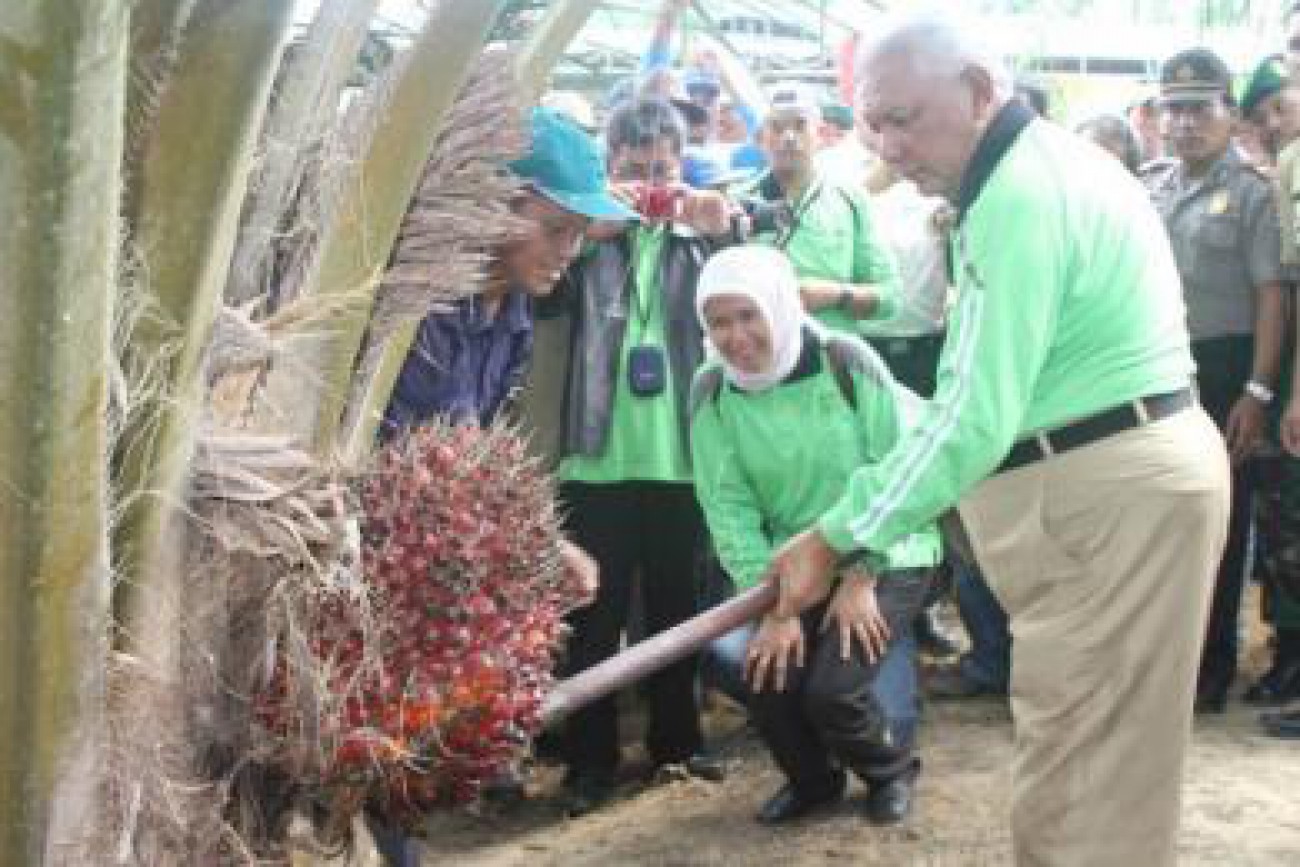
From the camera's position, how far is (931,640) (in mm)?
5617

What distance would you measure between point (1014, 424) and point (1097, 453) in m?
0.22

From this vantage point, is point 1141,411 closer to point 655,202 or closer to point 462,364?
point 462,364

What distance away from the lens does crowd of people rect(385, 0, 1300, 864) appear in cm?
272

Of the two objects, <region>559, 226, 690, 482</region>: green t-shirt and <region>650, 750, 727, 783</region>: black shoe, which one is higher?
<region>559, 226, 690, 482</region>: green t-shirt

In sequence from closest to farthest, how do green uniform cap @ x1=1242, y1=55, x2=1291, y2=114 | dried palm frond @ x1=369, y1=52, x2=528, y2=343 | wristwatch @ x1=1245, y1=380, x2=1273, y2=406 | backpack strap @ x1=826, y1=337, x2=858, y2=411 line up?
dried palm frond @ x1=369, y1=52, x2=528, y2=343 < backpack strap @ x1=826, y1=337, x2=858, y2=411 < wristwatch @ x1=1245, y1=380, x2=1273, y2=406 < green uniform cap @ x1=1242, y1=55, x2=1291, y2=114

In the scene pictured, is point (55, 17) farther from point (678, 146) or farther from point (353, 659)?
point (678, 146)

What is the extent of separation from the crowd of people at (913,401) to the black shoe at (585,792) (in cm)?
1

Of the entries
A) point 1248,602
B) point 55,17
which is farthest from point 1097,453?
point 1248,602

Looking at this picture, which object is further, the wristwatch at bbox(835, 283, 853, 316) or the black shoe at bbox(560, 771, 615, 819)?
the wristwatch at bbox(835, 283, 853, 316)

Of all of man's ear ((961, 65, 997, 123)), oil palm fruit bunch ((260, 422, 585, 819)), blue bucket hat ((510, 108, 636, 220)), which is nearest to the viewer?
oil palm fruit bunch ((260, 422, 585, 819))

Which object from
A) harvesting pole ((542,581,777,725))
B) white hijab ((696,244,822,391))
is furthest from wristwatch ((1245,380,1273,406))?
harvesting pole ((542,581,777,725))

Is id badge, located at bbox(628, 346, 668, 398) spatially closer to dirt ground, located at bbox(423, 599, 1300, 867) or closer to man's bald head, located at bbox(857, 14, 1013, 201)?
dirt ground, located at bbox(423, 599, 1300, 867)

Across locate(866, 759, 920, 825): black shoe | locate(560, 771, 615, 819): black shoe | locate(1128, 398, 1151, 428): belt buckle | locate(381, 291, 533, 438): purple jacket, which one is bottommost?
locate(560, 771, 615, 819): black shoe

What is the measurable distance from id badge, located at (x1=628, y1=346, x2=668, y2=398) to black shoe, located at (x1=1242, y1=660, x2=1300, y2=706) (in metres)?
2.09
